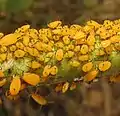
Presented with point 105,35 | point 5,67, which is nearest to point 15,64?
point 5,67

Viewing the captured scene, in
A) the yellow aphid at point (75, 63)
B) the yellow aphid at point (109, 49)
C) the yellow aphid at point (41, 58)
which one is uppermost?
the yellow aphid at point (109, 49)

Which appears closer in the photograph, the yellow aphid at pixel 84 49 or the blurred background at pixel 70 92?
the yellow aphid at pixel 84 49

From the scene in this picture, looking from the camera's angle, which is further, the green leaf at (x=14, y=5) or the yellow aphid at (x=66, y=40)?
the green leaf at (x=14, y=5)

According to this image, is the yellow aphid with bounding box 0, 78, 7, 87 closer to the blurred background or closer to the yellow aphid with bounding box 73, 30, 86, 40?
the yellow aphid with bounding box 73, 30, 86, 40

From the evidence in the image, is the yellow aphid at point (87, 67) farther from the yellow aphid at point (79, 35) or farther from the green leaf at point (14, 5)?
the green leaf at point (14, 5)

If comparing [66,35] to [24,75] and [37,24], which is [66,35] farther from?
[37,24]

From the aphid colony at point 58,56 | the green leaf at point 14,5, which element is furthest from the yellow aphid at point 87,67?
the green leaf at point 14,5

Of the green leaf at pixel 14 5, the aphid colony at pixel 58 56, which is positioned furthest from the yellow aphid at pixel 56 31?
the green leaf at pixel 14 5

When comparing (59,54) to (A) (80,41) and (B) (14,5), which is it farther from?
(B) (14,5)

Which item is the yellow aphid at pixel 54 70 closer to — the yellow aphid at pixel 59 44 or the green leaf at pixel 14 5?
the yellow aphid at pixel 59 44

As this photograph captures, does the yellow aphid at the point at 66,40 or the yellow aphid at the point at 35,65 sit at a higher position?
the yellow aphid at the point at 66,40
